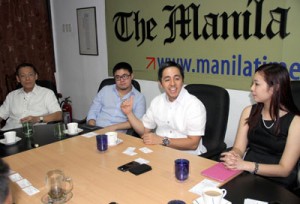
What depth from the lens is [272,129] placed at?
72.3 inches

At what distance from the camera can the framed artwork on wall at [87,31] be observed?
4320 millimetres

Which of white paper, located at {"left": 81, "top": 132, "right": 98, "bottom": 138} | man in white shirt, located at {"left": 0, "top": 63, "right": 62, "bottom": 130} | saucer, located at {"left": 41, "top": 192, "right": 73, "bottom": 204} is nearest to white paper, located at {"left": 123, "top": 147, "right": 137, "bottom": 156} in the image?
white paper, located at {"left": 81, "top": 132, "right": 98, "bottom": 138}

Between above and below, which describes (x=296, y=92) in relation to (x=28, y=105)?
above

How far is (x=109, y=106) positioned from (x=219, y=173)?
1717 millimetres

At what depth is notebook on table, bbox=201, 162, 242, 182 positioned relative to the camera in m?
1.47

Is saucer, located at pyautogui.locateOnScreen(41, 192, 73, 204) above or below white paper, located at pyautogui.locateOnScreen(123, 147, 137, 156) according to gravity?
below

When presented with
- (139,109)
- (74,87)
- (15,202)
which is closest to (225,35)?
(139,109)

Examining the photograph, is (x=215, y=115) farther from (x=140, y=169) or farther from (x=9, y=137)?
(x=9, y=137)

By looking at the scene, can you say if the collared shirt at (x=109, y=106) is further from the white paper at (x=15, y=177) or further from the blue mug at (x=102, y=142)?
the white paper at (x=15, y=177)

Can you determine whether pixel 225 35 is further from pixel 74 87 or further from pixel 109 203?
pixel 74 87

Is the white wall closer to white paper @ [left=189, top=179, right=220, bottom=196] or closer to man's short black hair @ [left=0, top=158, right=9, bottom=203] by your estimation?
white paper @ [left=189, top=179, right=220, bottom=196]

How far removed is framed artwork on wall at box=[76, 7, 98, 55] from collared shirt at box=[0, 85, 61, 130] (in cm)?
144

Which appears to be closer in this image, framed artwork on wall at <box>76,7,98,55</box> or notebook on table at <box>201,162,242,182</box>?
notebook on table at <box>201,162,242,182</box>

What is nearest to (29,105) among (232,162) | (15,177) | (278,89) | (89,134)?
(89,134)
